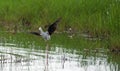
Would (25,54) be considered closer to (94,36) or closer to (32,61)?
(32,61)

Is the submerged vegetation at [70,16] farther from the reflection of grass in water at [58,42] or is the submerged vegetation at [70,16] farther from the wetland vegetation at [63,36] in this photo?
the reflection of grass in water at [58,42]

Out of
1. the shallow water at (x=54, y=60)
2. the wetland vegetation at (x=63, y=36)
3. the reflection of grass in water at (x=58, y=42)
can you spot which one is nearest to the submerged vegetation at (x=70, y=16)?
the wetland vegetation at (x=63, y=36)

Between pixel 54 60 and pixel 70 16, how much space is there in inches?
298

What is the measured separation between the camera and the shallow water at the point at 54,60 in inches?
446

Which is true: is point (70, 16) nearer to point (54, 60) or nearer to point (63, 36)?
point (63, 36)

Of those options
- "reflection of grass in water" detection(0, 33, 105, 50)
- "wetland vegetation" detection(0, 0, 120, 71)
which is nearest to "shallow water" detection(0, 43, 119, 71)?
"wetland vegetation" detection(0, 0, 120, 71)

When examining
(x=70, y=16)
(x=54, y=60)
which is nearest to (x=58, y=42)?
(x=70, y=16)

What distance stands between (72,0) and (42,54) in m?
7.34

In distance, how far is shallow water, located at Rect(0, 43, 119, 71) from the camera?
11.3 meters

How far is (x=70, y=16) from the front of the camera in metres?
19.8

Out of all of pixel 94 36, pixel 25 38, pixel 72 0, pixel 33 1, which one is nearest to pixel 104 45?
pixel 94 36

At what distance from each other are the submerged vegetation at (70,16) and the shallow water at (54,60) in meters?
1.32

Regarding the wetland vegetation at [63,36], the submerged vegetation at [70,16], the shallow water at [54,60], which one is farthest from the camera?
the submerged vegetation at [70,16]

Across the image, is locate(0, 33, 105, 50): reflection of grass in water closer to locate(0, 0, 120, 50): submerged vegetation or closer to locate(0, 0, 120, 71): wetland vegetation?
locate(0, 0, 120, 71): wetland vegetation
